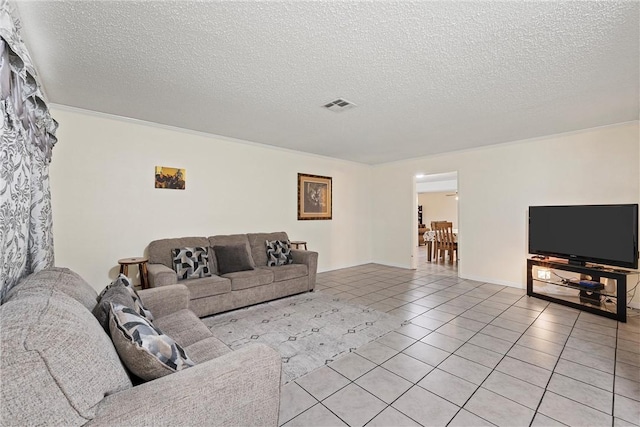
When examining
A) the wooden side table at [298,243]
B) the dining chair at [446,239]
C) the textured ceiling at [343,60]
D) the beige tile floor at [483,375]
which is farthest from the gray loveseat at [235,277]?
the dining chair at [446,239]

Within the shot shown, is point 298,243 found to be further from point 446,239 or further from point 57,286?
point 446,239

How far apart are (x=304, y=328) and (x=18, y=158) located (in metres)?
2.62

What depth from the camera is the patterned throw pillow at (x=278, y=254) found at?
4.32 meters

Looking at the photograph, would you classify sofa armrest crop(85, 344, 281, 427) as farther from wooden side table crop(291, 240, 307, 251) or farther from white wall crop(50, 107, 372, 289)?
wooden side table crop(291, 240, 307, 251)

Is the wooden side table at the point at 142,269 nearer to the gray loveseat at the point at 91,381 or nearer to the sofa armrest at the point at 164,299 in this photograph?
the sofa armrest at the point at 164,299

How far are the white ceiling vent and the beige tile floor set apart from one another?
2.47 metres

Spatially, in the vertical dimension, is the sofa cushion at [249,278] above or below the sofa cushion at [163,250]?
below

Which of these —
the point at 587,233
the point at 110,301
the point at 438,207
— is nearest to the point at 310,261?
the point at 110,301

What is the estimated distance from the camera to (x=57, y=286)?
56.2 inches

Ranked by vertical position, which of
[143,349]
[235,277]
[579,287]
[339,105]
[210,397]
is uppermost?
[339,105]

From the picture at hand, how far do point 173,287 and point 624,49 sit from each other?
12.9 feet

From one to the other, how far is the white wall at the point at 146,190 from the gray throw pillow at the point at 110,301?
213cm

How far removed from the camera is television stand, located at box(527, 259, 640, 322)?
3.22 meters

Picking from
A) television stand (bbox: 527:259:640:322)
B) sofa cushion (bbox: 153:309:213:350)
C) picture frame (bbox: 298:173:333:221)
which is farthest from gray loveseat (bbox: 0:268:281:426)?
picture frame (bbox: 298:173:333:221)
